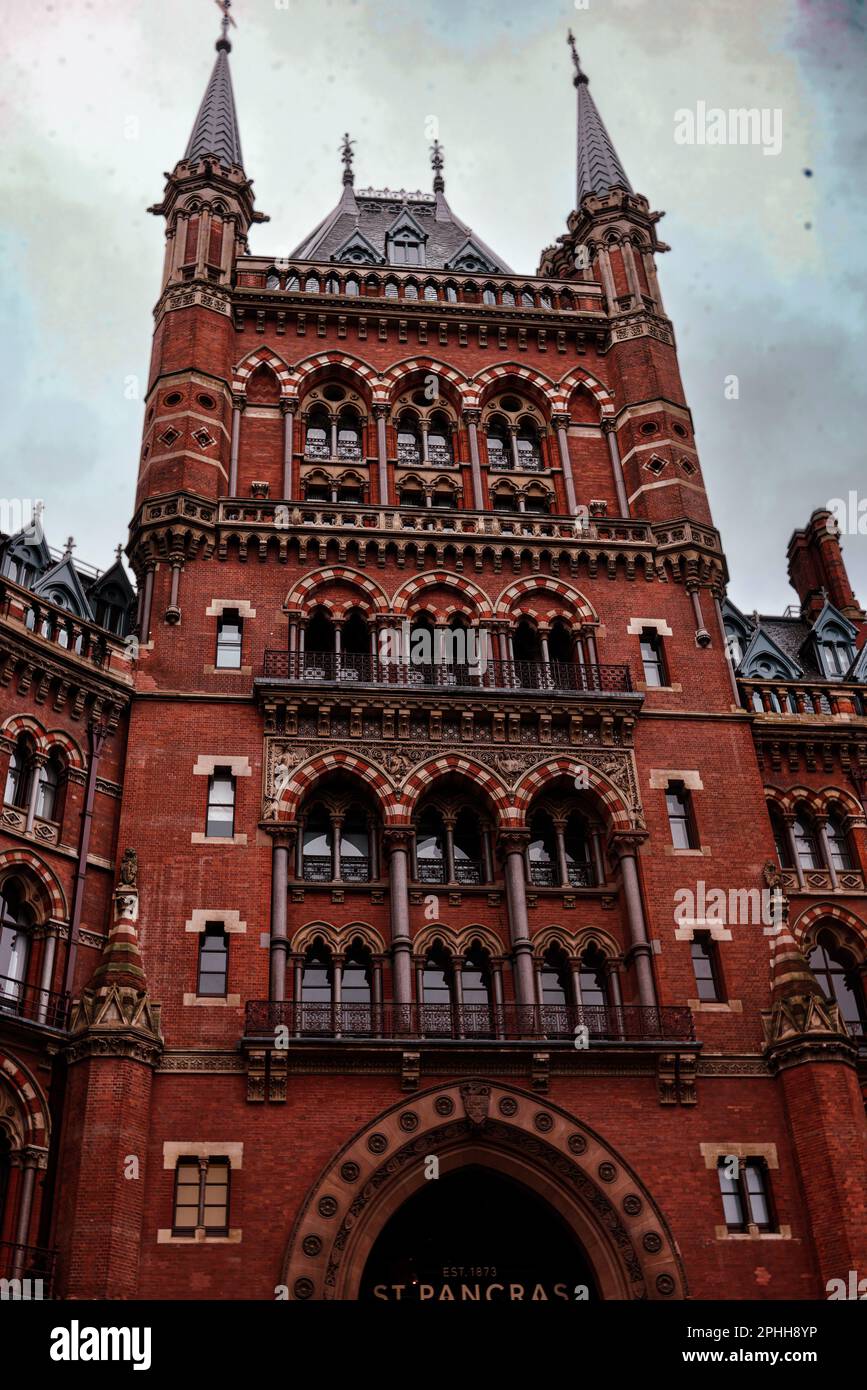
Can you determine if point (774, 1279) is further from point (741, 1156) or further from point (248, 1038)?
point (248, 1038)

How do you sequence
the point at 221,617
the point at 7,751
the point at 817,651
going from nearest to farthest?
the point at 7,751
the point at 221,617
the point at 817,651

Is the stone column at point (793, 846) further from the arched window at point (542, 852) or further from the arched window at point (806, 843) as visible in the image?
the arched window at point (542, 852)

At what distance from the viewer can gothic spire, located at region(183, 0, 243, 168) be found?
147ft

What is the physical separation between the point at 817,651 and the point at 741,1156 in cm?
1843

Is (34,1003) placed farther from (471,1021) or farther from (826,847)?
(826,847)

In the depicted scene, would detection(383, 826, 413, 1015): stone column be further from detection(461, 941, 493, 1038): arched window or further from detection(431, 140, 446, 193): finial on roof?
detection(431, 140, 446, 193): finial on roof

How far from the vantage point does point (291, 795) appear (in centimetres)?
3159

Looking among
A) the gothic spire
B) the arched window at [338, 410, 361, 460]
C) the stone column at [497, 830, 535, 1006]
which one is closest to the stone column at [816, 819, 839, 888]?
the stone column at [497, 830, 535, 1006]

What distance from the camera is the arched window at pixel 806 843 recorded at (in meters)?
35.2

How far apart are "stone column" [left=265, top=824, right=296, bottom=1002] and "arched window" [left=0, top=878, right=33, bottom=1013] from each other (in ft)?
16.3

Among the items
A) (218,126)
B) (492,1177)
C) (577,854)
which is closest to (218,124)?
(218,126)

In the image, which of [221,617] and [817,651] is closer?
[221,617]
